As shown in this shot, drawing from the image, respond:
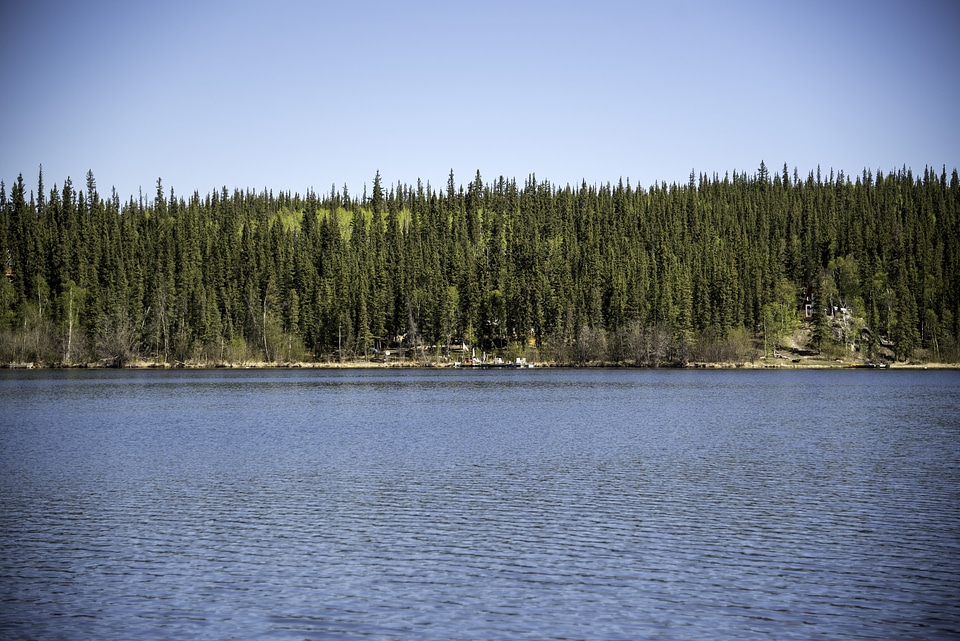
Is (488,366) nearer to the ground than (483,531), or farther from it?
farther from it

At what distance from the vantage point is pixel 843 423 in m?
51.9

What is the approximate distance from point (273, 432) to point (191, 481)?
A: 17610mm

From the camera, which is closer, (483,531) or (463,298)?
(483,531)

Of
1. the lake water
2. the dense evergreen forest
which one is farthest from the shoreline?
the lake water

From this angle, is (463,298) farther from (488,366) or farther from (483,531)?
(483,531)

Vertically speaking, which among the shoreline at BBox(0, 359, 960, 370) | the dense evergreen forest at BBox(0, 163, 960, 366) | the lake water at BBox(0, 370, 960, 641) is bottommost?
the lake water at BBox(0, 370, 960, 641)

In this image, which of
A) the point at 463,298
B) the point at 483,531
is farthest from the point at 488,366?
the point at 483,531

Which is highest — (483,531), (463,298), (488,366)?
(463,298)

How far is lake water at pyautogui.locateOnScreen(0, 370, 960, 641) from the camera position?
52.1 ft

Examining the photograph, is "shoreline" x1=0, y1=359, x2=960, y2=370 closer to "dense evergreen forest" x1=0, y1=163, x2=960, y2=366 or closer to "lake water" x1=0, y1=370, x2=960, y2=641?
"dense evergreen forest" x1=0, y1=163, x2=960, y2=366

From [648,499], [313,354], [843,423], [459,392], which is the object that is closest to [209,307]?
[313,354]

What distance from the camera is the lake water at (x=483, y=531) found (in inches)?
625

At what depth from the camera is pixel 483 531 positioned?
23047 mm

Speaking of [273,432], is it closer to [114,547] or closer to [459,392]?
[114,547]
